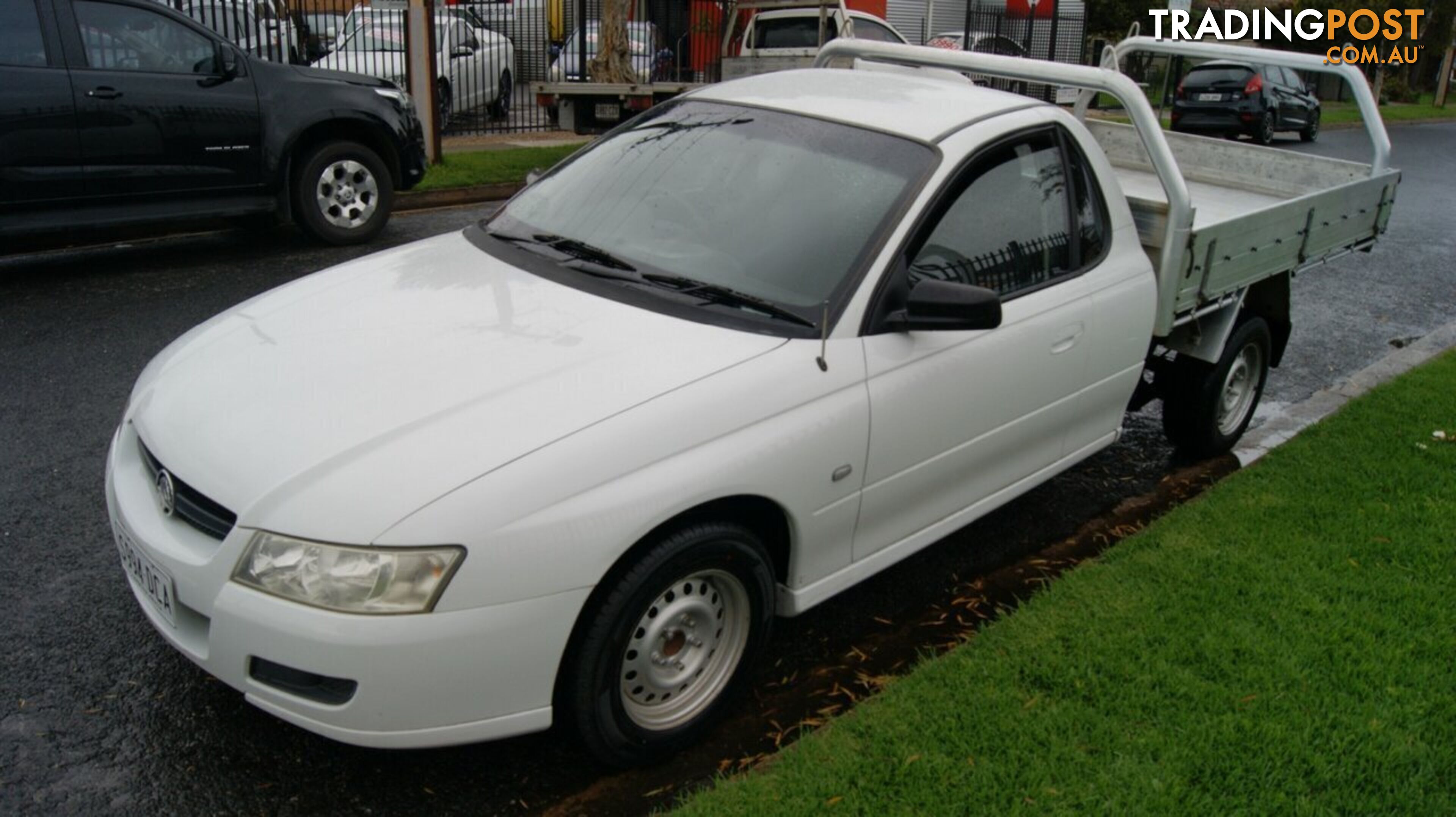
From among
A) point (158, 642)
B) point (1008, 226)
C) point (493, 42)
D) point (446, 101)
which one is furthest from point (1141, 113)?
point (493, 42)

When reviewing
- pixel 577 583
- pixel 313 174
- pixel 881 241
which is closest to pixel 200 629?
pixel 577 583

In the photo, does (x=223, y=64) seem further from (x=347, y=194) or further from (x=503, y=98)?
(x=503, y=98)

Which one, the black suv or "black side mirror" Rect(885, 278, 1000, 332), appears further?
the black suv

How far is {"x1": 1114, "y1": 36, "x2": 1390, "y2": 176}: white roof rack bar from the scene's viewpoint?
5898 mm

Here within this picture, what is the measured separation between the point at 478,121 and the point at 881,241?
16126 mm

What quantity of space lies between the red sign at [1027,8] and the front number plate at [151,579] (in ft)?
98.3

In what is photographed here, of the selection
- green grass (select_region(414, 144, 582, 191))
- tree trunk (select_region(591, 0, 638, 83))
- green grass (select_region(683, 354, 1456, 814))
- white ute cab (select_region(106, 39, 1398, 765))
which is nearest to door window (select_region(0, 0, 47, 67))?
green grass (select_region(414, 144, 582, 191))

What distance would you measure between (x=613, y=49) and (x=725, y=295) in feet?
42.9

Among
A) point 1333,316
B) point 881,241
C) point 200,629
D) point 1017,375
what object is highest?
point 881,241

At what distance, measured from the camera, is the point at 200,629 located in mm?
3070

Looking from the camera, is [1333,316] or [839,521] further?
[1333,316]

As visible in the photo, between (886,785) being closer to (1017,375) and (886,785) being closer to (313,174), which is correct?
(1017,375)

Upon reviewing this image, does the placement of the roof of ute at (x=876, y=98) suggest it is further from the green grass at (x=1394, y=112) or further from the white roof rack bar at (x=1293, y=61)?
the green grass at (x=1394, y=112)

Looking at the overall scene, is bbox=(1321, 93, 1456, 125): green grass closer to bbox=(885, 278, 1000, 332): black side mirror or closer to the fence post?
the fence post
